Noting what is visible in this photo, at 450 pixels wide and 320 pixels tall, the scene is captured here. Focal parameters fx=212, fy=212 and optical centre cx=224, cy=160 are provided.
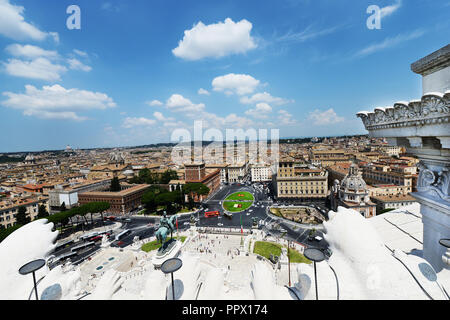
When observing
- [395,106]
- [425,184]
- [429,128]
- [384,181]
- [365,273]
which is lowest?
[384,181]

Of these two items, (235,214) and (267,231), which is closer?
(267,231)

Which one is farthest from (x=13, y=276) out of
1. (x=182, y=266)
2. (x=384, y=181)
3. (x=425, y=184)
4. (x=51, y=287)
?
(x=384, y=181)

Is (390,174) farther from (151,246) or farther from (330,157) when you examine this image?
(151,246)

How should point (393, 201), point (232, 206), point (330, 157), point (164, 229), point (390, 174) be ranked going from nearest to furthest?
1. point (164, 229)
2. point (393, 201)
3. point (390, 174)
4. point (232, 206)
5. point (330, 157)

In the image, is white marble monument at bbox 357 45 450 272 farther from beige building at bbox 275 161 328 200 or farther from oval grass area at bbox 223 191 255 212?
beige building at bbox 275 161 328 200

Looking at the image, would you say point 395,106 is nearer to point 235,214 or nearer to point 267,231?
point 267,231

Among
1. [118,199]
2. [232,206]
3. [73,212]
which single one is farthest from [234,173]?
[73,212]

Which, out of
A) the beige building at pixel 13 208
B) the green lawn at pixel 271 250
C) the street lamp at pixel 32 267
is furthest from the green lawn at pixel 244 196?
the street lamp at pixel 32 267
